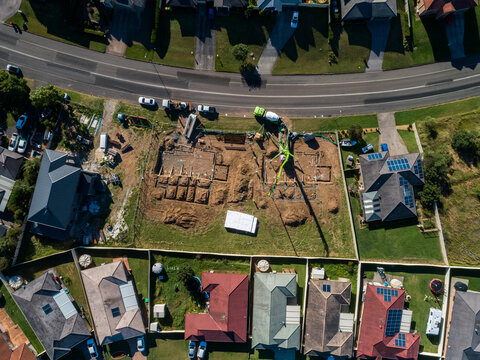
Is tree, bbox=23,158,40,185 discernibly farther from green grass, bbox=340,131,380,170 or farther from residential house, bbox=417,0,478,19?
residential house, bbox=417,0,478,19

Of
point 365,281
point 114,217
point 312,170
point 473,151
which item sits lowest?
point 365,281

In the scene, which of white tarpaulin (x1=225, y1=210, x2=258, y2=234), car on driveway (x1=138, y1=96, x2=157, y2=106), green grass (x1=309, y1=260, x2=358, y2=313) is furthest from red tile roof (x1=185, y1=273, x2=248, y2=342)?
car on driveway (x1=138, y1=96, x2=157, y2=106)

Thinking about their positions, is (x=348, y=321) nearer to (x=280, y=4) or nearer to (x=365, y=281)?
(x=365, y=281)

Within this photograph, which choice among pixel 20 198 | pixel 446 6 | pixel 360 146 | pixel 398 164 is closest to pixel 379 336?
pixel 398 164

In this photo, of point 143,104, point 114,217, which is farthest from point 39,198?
point 143,104

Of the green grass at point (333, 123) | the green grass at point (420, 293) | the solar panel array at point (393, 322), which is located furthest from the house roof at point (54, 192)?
the solar panel array at point (393, 322)
